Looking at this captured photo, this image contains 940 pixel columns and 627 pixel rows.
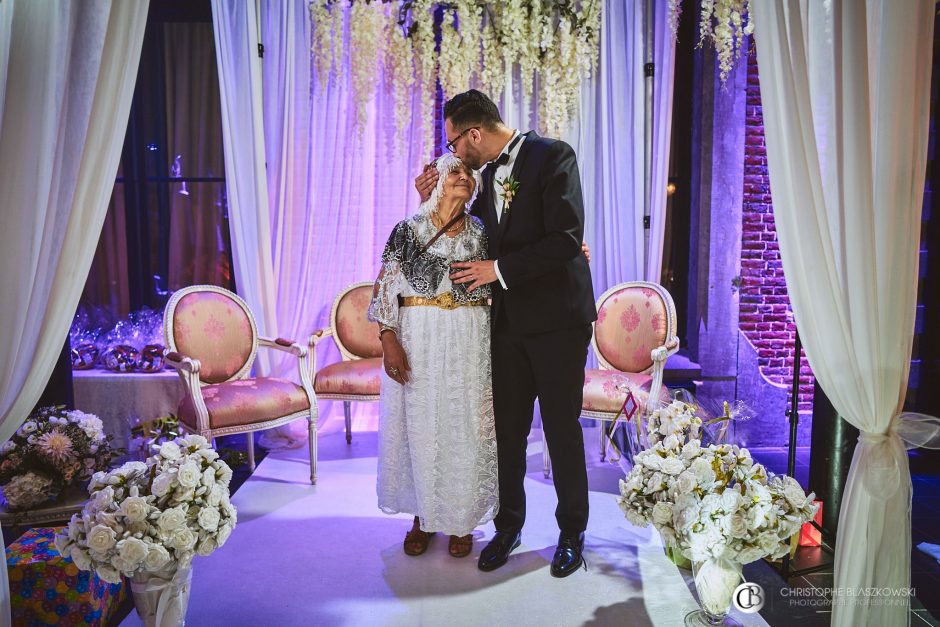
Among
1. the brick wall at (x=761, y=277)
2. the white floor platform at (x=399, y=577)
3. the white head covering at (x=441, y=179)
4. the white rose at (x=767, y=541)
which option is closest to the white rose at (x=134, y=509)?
the white floor platform at (x=399, y=577)

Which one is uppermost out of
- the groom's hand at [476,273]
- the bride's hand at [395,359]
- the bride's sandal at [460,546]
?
the groom's hand at [476,273]

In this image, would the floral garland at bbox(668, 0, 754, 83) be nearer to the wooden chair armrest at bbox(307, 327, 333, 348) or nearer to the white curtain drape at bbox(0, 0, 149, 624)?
the wooden chair armrest at bbox(307, 327, 333, 348)

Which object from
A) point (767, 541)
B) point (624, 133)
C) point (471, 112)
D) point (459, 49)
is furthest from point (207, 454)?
point (624, 133)

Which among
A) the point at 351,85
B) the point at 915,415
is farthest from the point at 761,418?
the point at 351,85

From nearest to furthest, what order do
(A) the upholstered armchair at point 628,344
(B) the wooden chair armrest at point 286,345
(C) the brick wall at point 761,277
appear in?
(A) the upholstered armchair at point 628,344
(B) the wooden chair armrest at point 286,345
(C) the brick wall at point 761,277

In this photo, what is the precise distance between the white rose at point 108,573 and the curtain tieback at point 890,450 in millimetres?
1940

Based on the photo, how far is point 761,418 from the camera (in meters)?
4.36

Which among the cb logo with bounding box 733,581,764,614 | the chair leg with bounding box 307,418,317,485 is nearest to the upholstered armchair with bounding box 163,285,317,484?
the chair leg with bounding box 307,418,317,485

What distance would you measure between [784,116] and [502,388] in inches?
52.5

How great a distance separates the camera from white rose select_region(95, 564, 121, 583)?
1750 mm

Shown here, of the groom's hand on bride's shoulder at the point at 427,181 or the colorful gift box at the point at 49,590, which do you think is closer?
the colorful gift box at the point at 49,590

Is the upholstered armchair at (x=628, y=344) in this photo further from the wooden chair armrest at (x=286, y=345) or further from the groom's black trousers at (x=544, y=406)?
the wooden chair armrest at (x=286, y=345)

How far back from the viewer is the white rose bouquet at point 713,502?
187 centimetres

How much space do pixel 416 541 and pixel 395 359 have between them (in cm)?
76
